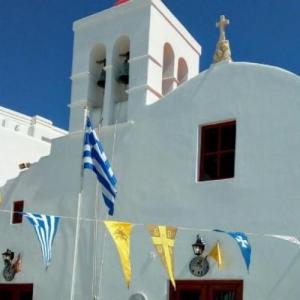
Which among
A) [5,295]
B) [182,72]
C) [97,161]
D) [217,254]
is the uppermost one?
[182,72]

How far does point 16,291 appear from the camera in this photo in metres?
15.0

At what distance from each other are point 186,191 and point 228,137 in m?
1.30

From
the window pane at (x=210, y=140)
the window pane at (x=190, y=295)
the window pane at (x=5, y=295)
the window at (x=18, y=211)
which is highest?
the window pane at (x=210, y=140)

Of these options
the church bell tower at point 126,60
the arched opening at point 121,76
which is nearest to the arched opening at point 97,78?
the church bell tower at point 126,60

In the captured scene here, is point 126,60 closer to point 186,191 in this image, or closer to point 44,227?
point 186,191

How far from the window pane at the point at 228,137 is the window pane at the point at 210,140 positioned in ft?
0.48

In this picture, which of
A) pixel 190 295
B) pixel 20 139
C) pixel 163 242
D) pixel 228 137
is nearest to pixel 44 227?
pixel 163 242

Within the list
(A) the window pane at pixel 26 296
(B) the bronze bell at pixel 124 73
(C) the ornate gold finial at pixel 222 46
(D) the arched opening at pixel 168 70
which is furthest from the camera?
(D) the arched opening at pixel 168 70

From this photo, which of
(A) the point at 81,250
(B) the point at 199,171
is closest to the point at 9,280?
(A) the point at 81,250

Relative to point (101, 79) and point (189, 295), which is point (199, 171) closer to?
point (189, 295)

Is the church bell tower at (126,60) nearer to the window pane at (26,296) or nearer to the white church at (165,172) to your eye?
the white church at (165,172)

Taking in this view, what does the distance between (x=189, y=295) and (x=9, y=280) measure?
15.8 feet

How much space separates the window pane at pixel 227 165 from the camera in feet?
40.8

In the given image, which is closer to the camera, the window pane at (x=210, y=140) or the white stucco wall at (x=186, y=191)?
the white stucco wall at (x=186, y=191)
